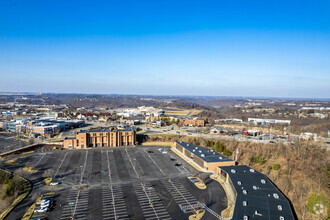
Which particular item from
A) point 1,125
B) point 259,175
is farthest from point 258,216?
point 1,125

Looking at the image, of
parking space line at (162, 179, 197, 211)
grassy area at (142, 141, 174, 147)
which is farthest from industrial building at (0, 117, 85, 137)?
parking space line at (162, 179, 197, 211)

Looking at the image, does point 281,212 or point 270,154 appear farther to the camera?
point 270,154

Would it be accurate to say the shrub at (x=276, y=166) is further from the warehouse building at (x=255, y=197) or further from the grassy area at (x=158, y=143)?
the grassy area at (x=158, y=143)

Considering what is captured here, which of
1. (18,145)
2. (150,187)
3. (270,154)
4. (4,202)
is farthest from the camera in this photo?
(18,145)

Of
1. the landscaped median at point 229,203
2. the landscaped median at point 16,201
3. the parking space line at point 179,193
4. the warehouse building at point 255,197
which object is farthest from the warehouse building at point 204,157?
the landscaped median at point 16,201

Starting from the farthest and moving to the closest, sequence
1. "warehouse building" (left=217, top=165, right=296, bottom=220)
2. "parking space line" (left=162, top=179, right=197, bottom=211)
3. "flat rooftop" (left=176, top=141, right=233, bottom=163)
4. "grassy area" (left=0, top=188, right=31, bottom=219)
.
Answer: "flat rooftop" (left=176, top=141, right=233, bottom=163)
"parking space line" (left=162, top=179, right=197, bottom=211)
"grassy area" (left=0, top=188, right=31, bottom=219)
"warehouse building" (left=217, top=165, right=296, bottom=220)

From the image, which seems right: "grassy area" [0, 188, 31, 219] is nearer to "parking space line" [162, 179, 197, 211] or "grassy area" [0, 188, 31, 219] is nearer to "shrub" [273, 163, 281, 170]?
"parking space line" [162, 179, 197, 211]

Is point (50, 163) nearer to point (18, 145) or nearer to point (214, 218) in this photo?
point (18, 145)
